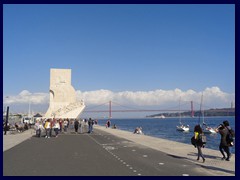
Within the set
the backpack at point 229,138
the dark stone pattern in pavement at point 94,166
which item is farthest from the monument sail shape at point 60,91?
the backpack at point 229,138

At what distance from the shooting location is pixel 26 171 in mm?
9305

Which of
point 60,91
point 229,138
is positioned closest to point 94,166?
point 229,138

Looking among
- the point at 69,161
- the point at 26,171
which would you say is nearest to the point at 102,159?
the point at 69,161

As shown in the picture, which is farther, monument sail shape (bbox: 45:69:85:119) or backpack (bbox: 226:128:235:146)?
monument sail shape (bbox: 45:69:85:119)

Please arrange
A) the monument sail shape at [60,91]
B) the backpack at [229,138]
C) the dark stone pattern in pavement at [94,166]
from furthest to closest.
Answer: the monument sail shape at [60,91], the backpack at [229,138], the dark stone pattern in pavement at [94,166]

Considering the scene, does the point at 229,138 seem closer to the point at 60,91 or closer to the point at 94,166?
the point at 94,166

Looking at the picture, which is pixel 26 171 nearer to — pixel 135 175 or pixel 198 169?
pixel 135 175

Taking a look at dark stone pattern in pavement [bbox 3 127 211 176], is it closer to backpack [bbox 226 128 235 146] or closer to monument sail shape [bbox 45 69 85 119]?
backpack [bbox 226 128 235 146]

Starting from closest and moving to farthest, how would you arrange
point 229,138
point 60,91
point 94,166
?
point 94,166 < point 229,138 < point 60,91

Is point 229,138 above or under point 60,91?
under

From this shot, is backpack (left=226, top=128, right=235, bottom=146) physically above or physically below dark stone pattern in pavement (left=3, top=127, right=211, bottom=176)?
above

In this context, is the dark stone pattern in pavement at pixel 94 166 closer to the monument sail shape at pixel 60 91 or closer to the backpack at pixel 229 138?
the backpack at pixel 229 138

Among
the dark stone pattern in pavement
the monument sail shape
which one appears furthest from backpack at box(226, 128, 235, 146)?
the monument sail shape

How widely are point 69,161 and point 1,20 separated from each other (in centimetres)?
513
